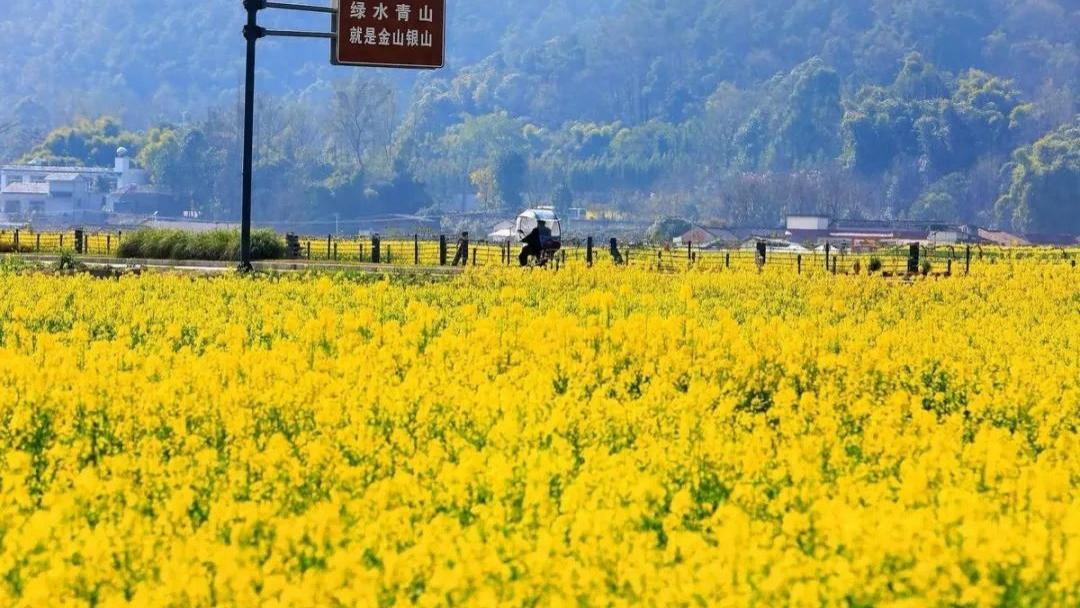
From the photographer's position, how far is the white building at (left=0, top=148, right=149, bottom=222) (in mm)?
184250

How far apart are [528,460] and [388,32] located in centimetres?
2325

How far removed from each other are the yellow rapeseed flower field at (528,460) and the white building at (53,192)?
17367 cm

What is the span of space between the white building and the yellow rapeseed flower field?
570 feet

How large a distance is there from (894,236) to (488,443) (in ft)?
417

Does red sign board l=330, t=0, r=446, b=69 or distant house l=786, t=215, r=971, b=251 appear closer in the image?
red sign board l=330, t=0, r=446, b=69

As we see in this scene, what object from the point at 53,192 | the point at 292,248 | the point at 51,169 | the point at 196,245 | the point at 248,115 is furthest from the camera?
the point at 51,169

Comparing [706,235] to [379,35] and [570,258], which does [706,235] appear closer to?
[570,258]

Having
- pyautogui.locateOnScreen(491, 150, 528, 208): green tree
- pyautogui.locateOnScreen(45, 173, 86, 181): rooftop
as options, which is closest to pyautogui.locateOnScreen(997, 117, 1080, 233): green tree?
pyautogui.locateOnScreen(491, 150, 528, 208): green tree

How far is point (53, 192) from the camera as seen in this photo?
186375 millimetres

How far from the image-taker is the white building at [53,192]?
604 feet

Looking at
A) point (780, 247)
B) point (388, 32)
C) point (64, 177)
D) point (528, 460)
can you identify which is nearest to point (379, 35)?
point (388, 32)

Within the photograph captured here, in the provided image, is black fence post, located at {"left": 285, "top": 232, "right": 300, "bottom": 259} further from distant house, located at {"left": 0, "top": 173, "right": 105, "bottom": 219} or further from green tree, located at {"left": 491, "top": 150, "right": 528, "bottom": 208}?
green tree, located at {"left": 491, "top": 150, "right": 528, "bottom": 208}

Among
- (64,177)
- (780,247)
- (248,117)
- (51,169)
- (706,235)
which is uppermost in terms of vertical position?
(51,169)

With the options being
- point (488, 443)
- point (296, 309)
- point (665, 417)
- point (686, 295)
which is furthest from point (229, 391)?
point (686, 295)
